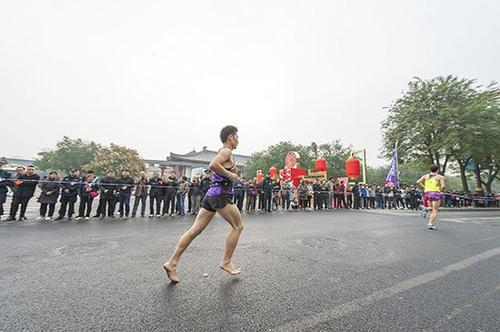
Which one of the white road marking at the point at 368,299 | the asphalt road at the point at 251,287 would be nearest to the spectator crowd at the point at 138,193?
the asphalt road at the point at 251,287

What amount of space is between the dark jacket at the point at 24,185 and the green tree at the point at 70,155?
4076 cm

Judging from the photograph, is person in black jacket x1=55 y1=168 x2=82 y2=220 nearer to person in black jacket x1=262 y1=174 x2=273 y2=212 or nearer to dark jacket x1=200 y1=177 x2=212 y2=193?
dark jacket x1=200 y1=177 x2=212 y2=193

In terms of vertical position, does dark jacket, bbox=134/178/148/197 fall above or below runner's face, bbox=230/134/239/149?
below

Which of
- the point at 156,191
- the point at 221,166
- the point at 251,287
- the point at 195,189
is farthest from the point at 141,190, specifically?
the point at 251,287

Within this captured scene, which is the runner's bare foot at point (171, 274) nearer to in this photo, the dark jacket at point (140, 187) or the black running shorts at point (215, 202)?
the black running shorts at point (215, 202)

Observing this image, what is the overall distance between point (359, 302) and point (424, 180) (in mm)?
7246

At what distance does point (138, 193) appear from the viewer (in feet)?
31.6

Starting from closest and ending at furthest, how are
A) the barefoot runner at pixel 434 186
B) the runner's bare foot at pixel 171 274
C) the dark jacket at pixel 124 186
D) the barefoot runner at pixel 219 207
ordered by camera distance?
the runner's bare foot at pixel 171 274, the barefoot runner at pixel 219 207, the barefoot runner at pixel 434 186, the dark jacket at pixel 124 186

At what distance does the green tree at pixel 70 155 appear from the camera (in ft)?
143

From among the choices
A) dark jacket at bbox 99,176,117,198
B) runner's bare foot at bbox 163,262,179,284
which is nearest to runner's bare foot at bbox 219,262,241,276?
runner's bare foot at bbox 163,262,179,284

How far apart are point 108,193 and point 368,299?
9.03 metres

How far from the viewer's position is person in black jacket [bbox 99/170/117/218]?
895cm

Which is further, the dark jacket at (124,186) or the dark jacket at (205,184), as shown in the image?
the dark jacket at (205,184)

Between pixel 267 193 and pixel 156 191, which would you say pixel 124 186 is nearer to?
pixel 156 191
